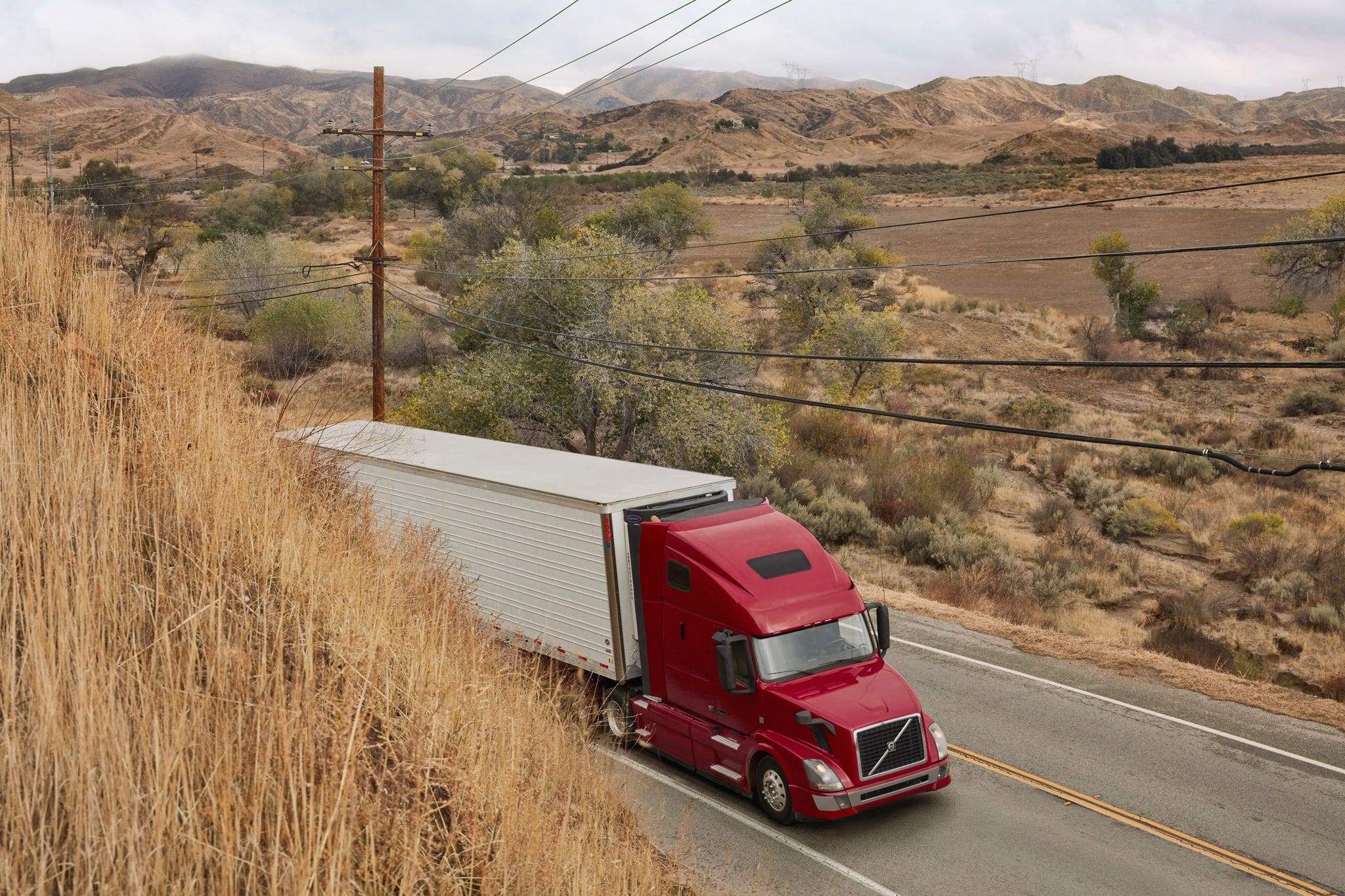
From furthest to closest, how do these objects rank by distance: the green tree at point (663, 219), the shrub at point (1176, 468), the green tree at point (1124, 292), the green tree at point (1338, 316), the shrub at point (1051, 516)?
the green tree at point (663, 219) → the green tree at point (1124, 292) → the green tree at point (1338, 316) → the shrub at point (1176, 468) → the shrub at point (1051, 516)

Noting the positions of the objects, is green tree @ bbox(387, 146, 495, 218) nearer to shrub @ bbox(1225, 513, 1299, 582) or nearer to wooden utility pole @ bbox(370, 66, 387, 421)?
wooden utility pole @ bbox(370, 66, 387, 421)

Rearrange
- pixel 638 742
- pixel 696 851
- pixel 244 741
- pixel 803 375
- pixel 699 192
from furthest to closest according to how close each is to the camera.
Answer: pixel 699 192 → pixel 803 375 → pixel 638 742 → pixel 696 851 → pixel 244 741

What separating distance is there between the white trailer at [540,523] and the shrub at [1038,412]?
27.6m

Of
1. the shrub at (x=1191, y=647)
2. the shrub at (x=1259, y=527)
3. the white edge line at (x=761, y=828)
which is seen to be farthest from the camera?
the shrub at (x=1259, y=527)

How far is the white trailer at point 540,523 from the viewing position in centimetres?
1238

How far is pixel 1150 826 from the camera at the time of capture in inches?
420

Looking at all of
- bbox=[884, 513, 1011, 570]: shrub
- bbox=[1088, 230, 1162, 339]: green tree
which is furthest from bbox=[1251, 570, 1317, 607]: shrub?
bbox=[1088, 230, 1162, 339]: green tree

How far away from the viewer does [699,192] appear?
108 meters

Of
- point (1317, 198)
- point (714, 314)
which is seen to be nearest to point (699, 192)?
point (1317, 198)

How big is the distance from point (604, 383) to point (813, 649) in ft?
47.0

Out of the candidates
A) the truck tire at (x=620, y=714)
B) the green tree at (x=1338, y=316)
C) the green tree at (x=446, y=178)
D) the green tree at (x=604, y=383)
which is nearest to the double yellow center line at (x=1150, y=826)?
the truck tire at (x=620, y=714)

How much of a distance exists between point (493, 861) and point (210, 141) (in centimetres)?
16860

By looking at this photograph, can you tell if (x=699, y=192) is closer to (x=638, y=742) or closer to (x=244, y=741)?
(x=638, y=742)

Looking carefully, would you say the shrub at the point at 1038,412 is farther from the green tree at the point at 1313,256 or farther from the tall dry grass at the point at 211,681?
the tall dry grass at the point at 211,681
